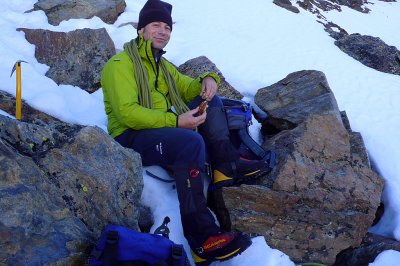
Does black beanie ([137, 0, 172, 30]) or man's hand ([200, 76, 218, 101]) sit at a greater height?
black beanie ([137, 0, 172, 30])

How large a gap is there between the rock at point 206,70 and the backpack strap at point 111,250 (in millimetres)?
4784

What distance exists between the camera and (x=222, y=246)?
3.59m

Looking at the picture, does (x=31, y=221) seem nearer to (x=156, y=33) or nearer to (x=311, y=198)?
(x=156, y=33)

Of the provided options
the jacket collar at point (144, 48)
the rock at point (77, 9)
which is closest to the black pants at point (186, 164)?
the jacket collar at point (144, 48)

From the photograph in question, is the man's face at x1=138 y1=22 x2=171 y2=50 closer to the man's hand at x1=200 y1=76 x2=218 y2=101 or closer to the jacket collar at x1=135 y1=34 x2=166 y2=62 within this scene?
the jacket collar at x1=135 y1=34 x2=166 y2=62

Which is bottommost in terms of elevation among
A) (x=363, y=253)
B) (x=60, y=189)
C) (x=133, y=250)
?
(x=363, y=253)

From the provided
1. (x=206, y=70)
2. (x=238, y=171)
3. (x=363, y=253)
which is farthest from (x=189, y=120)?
(x=206, y=70)

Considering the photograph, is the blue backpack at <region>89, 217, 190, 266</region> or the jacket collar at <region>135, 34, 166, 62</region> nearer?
the blue backpack at <region>89, 217, 190, 266</region>

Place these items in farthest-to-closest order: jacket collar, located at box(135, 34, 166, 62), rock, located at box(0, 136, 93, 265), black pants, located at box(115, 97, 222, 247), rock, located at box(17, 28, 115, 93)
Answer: rock, located at box(17, 28, 115, 93) → jacket collar, located at box(135, 34, 166, 62) → black pants, located at box(115, 97, 222, 247) → rock, located at box(0, 136, 93, 265)

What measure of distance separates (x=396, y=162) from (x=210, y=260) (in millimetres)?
4064

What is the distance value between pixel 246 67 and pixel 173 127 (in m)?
5.84

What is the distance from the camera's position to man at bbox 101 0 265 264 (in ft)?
12.2

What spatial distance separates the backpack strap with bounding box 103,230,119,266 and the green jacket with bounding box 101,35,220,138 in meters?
1.53

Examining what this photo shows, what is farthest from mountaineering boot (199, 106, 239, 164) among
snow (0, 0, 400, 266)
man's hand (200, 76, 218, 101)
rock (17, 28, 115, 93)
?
rock (17, 28, 115, 93)
